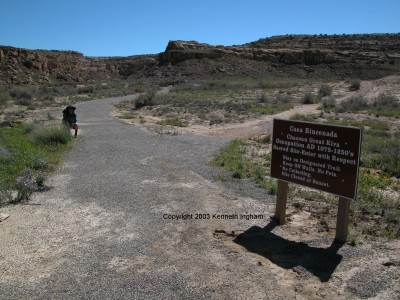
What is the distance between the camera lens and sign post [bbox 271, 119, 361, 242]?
5.68 metres

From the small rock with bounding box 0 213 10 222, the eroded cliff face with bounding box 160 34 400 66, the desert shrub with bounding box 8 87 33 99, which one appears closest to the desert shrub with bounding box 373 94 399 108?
the small rock with bounding box 0 213 10 222

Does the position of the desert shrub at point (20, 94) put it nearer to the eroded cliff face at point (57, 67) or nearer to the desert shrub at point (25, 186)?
the eroded cliff face at point (57, 67)

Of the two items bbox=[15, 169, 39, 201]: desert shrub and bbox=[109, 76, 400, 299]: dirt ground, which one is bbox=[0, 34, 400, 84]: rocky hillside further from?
bbox=[15, 169, 39, 201]: desert shrub

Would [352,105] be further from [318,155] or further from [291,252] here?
[291,252]

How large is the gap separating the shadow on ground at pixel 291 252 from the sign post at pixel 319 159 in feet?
1.69

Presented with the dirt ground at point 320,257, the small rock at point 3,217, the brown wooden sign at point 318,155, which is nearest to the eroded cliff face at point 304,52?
the brown wooden sign at point 318,155

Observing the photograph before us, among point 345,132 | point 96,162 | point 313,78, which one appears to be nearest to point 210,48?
point 313,78

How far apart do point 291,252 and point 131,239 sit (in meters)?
2.22

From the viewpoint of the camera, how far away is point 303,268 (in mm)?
5195

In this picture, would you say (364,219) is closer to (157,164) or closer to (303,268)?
(303,268)

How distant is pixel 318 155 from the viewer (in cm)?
609

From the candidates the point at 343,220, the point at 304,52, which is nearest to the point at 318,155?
the point at 343,220

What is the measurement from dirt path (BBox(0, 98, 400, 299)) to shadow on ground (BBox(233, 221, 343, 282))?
0.01 meters

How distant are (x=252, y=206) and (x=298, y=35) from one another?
9662 cm
